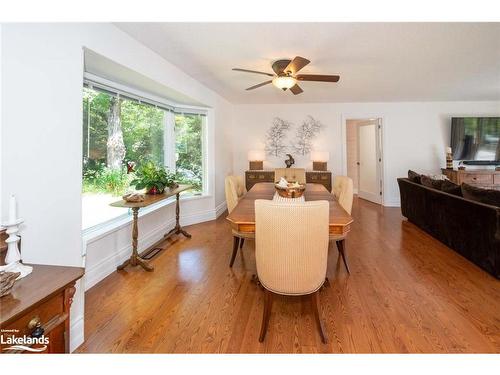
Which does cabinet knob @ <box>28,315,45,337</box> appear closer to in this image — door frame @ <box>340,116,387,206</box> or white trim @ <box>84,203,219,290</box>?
white trim @ <box>84,203,219,290</box>

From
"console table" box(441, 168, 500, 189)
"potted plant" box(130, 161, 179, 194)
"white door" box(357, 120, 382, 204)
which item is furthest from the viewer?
"white door" box(357, 120, 382, 204)

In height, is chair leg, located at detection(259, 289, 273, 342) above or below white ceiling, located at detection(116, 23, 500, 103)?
below

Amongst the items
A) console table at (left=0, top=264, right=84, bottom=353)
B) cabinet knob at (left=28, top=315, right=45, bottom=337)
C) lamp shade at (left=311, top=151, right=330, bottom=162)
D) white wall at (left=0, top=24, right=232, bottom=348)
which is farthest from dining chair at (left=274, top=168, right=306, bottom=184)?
cabinet knob at (left=28, top=315, right=45, bottom=337)

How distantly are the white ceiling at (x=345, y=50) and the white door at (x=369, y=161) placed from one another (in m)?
1.69

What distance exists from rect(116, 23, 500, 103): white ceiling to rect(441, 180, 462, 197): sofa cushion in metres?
1.55

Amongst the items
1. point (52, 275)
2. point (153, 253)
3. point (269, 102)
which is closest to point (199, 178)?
point (153, 253)

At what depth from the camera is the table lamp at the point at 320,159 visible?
5.48 m

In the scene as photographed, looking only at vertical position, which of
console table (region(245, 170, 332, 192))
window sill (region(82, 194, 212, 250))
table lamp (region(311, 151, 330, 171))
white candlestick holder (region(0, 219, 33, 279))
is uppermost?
table lamp (region(311, 151, 330, 171))

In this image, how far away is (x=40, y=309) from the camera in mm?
957

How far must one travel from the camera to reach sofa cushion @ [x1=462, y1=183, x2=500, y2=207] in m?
2.43

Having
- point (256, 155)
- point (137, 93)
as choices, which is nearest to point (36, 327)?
point (137, 93)

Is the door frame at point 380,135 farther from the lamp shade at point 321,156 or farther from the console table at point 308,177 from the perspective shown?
the console table at point 308,177

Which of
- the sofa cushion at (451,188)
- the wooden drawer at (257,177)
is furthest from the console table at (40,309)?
the wooden drawer at (257,177)

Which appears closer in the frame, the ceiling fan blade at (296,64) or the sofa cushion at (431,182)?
the ceiling fan blade at (296,64)
